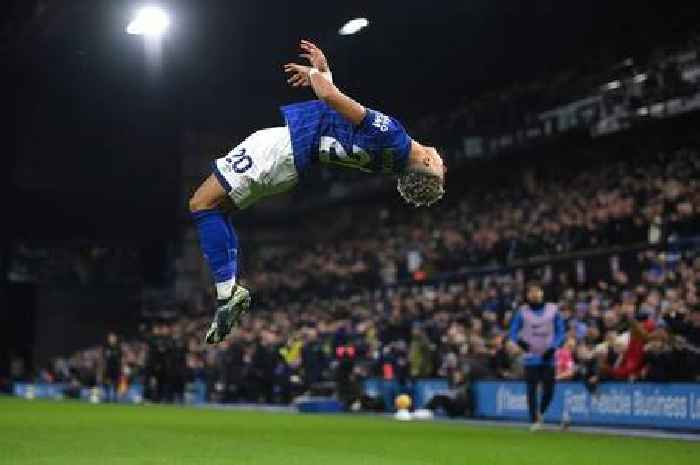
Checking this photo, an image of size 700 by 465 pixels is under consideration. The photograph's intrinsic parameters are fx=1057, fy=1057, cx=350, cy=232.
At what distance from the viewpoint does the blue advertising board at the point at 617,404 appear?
14.6 metres

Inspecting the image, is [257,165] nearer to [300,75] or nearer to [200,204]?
[200,204]

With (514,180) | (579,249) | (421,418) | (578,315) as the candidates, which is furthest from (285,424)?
(514,180)

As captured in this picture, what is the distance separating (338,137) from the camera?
6727 mm

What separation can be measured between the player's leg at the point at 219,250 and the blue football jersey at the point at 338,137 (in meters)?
0.60

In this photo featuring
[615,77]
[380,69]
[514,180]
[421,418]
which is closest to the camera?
[421,418]

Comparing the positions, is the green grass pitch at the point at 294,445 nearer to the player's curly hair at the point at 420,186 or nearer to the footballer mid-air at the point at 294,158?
the footballer mid-air at the point at 294,158

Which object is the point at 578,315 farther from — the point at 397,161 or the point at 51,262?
the point at 51,262

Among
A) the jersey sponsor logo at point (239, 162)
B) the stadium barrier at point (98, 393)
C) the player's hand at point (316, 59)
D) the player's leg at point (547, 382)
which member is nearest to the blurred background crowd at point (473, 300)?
the stadium barrier at point (98, 393)

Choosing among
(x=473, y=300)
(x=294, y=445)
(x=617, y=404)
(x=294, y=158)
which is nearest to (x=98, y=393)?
(x=473, y=300)

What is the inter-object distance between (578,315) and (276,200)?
2682 centimetres

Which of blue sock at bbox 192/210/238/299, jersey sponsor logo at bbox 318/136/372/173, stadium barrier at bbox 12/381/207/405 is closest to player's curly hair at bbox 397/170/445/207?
jersey sponsor logo at bbox 318/136/372/173

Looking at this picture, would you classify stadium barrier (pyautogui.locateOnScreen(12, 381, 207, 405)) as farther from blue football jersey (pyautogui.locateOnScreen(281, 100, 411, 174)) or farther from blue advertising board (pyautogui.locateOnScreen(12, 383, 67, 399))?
blue football jersey (pyautogui.locateOnScreen(281, 100, 411, 174))

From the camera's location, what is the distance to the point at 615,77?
1053 inches

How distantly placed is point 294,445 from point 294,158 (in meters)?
4.08
